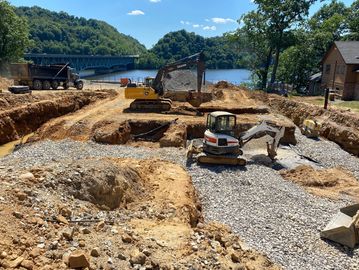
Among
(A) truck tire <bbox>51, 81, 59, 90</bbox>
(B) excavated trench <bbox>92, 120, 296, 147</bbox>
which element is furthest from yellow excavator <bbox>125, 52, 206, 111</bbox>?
(A) truck tire <bbox>51, 81, 59, 90</bbox>

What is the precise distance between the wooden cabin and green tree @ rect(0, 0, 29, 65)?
3981 centimetres

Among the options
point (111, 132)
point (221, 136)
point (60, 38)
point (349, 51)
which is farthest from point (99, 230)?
point (60, 38)

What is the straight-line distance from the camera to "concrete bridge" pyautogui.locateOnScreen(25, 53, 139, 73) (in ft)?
299

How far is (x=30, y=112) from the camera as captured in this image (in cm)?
2569

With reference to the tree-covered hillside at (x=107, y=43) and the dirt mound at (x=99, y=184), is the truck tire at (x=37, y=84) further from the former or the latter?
the tree-covered hillside at (x=107, y=43)

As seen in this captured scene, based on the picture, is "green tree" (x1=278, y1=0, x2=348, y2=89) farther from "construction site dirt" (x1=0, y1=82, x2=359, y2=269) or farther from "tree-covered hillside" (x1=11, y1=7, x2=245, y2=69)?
"tree-covered hillside" (x1=11, y1=7, x2=245, y2=69)

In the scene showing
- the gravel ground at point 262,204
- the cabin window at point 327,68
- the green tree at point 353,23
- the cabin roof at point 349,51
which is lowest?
the gravel ground at point 262,204

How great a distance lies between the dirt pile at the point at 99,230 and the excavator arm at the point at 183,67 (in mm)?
14350

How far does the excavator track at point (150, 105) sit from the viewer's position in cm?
2619

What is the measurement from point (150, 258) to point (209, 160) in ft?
30.0

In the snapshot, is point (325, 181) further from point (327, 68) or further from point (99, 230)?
point (327, 68)

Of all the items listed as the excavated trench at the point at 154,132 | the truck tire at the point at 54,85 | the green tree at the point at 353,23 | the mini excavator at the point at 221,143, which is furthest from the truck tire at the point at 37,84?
the green tree at the point at 353,23

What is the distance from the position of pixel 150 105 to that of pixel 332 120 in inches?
517

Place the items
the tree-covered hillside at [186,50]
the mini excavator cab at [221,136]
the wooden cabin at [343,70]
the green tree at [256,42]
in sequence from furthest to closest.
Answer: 1. the tree-covered hillside at [186,50]
2. the green tree at [256,42]
3. the wooden cabin at [343,70]
4. the mini excavator cab at [221,136]
